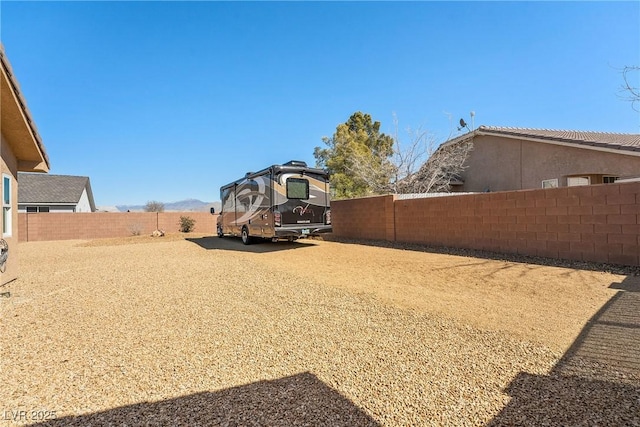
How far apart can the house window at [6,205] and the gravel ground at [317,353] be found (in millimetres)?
1370

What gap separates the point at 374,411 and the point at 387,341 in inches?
51.2

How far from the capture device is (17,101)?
20.6 feet

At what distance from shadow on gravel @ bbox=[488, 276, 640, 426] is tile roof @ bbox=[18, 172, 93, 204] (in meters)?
38.1

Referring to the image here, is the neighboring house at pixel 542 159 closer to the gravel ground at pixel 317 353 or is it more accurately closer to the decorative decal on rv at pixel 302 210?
the gravel ground at pixel 317 353

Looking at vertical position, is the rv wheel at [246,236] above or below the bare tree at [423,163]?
below

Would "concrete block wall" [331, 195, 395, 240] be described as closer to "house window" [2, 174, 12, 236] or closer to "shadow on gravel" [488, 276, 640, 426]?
"shadow on gravel" [488, 276, 640, 426]

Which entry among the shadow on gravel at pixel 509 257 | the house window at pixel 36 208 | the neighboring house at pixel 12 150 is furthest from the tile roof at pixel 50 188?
the shadow on gravel at pixel 509 257

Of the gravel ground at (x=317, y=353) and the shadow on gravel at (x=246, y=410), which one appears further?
the gravel ground at (x=317, y=353)

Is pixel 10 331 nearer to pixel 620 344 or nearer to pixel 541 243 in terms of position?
pixel 620 344

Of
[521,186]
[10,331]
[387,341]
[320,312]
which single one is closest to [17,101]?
[10,331]

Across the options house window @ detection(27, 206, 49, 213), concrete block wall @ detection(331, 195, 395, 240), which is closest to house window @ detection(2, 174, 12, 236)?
concrete block wall @ detection(331, 195, 395, 240)

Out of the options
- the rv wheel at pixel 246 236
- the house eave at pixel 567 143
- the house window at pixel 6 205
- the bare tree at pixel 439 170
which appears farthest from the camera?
the bare tree at pixel 439 170

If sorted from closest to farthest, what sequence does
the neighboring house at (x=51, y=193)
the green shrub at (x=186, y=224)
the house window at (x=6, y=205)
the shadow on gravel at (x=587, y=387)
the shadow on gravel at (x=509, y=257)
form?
the shadow on gravel at (x=587, y=387) → the house window at (x=6, y=205) → the shadow on gravel at (x=509, y=257) → the green shrub at (x=186, y=224) → the neighboring house at (x=51, y=193)

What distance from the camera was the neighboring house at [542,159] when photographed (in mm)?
11945
